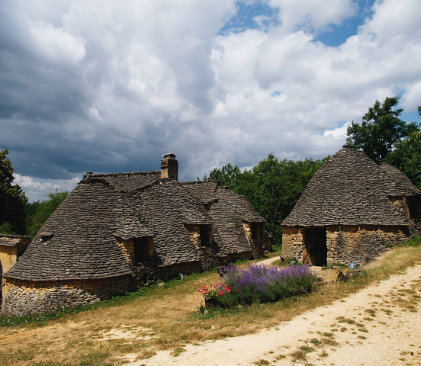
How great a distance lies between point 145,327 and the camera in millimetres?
10297

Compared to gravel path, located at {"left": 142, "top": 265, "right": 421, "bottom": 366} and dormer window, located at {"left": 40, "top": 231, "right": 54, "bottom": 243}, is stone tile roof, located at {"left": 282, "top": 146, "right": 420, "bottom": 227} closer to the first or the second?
gravel path, located at {"left": 142, "top": 265, "right": 421, "bottom": 366}

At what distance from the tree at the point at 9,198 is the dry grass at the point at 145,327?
22.4 m

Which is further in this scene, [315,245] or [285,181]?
[285,181]

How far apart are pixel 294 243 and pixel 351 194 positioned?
4.78 metres

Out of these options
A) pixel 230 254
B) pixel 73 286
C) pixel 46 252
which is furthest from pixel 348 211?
pixel 46 252

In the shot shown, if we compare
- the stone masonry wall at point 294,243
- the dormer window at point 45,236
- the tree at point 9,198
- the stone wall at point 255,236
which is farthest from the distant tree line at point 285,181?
the dormer window at point 45,236

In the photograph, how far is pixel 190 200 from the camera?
21641mm

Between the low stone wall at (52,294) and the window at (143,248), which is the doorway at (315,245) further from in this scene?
the low stone wall at (52,294)

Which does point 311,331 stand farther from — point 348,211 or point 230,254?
point 230,254

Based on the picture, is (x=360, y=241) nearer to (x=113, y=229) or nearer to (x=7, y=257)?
(x=113, y=229)

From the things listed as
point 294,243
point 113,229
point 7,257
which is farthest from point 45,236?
point 294,243

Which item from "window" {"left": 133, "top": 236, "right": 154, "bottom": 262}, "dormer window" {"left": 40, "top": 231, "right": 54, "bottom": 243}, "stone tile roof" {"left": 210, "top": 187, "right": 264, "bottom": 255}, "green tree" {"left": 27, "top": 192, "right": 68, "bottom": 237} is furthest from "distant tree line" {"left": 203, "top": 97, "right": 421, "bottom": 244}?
"green tree" {"left": 27, "top": 192, "right": 68, "bottom": 237}

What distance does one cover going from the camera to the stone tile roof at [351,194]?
55.4 feet

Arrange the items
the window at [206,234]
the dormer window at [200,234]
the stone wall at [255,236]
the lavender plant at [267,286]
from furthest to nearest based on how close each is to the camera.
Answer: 1. the stone wall at [255,236]
2. the window at [206,234]
3. the dormer window at [200,234]
4. the lavender plant at [267,286]
